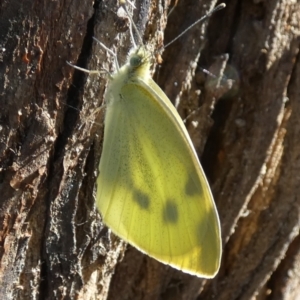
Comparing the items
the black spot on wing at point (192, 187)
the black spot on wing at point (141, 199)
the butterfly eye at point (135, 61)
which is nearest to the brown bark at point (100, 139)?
the butterfly eye at point (135, 61)

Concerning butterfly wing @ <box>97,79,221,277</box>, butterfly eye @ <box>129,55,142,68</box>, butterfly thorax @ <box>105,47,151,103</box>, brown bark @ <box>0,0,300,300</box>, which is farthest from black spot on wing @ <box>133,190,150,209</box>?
butterfly eye @ <box>129,55,142,68</box>

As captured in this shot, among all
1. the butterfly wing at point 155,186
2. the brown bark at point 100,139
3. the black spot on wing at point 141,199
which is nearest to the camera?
the brown bark at point 100,139

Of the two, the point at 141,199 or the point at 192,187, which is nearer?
the point at 192,187

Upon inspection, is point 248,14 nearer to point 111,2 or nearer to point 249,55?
point 249,55

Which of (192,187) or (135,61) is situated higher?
(135,61)

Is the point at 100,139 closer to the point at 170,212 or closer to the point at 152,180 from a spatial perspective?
the point at 152,180

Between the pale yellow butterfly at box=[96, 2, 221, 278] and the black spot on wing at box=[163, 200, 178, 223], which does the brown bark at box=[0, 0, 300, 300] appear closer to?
the pale yellow butterfly at box=[96, 2, 221, 278]

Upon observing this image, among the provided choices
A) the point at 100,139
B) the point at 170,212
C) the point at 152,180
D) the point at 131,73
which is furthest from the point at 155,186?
the point at 131,73

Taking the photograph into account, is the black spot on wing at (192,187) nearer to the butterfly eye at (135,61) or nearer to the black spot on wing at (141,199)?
the black spot on wing at (141,199)
